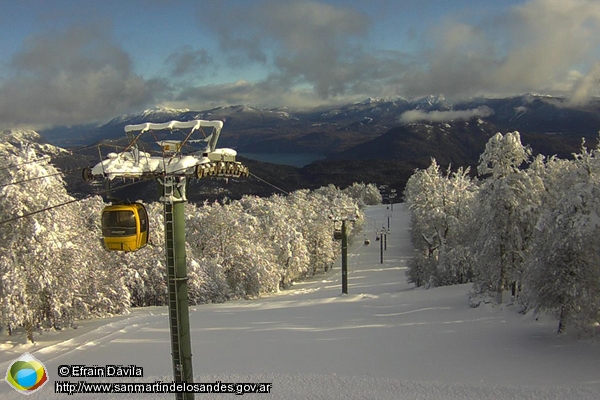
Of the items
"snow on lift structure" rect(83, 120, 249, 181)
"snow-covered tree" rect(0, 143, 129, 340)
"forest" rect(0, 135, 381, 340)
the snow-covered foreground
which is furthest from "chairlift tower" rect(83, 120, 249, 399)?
"snow-covered tree" rect(0, 143, 129, 340)

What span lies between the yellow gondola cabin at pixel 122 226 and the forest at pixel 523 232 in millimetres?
14229

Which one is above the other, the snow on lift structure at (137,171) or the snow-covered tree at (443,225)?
the snow on lift structure at (137,171)

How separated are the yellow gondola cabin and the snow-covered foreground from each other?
6.50 m

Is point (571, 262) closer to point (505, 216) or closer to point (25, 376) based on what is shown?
point (505, 216)

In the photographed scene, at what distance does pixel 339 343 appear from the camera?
1942 centimetres

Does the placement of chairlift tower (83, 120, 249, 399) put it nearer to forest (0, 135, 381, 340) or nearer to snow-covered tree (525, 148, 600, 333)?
forest (0, 135, 381, 340)

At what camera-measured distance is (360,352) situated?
1791 cm

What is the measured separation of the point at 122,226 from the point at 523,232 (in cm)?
2240

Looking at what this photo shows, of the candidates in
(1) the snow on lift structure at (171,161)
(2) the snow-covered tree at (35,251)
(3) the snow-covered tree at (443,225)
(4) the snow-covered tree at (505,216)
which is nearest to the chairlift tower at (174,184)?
(1) the snow on lift structure at (171,161)

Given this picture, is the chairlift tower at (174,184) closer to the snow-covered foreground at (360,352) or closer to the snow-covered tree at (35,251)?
the snow-covered foreground at (360,352)

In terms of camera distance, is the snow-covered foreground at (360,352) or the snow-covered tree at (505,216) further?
the snow-covered tree at (505,216)

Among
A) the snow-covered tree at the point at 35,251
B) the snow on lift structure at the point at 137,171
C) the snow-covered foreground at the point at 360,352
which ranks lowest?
the snow-covered foreground at the point at 360,352

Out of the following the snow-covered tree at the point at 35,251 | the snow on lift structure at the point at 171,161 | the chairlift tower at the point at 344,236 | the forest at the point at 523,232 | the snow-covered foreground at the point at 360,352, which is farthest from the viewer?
the chairlift tower at the point at 344,236

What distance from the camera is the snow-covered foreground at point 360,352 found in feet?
44.8
